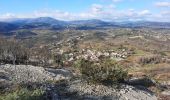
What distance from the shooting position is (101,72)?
40.6 metres

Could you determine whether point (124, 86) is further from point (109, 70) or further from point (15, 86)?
point (15, 86)

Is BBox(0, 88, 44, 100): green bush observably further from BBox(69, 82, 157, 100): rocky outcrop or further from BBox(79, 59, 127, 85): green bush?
BBox(79, 59, 127, 85): green bush

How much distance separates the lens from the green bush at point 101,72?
131 feet

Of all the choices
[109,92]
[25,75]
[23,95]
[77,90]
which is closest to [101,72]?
[109,92]

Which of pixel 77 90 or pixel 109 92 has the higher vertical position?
pixel 77 90

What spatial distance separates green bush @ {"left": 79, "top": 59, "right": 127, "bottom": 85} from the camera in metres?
40.0

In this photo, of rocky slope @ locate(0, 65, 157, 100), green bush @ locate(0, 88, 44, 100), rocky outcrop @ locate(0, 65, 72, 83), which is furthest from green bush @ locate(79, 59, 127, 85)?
green bush @ locate(0, 88, 44, 100)

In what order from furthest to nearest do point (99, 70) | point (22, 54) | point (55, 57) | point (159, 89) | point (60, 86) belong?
point (55, 57)
point (22, 54)
point (159, 89)
point (99, 70)
point (60, 86)

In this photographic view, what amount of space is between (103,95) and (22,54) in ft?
247

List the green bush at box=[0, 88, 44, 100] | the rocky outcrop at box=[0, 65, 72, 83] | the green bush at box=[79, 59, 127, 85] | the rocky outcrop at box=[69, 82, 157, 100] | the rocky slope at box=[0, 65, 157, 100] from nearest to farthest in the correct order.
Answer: the green bush at box=[0, 88, 44, 100] < the rocky slope at box=[0, 65, 157, 100] < the rocky outcrop at box=[69, 82, 157, 100] < the rocky outcrop at box=[0, 65, 72, 83] < the green bush at box=[79, 59, 127, 85]

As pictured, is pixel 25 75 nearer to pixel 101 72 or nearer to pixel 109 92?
pixel 101 72

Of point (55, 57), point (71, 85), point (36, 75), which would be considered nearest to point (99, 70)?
point (71, 85)

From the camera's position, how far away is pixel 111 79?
40750 mm

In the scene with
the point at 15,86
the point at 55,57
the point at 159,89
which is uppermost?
the point at 15,86
